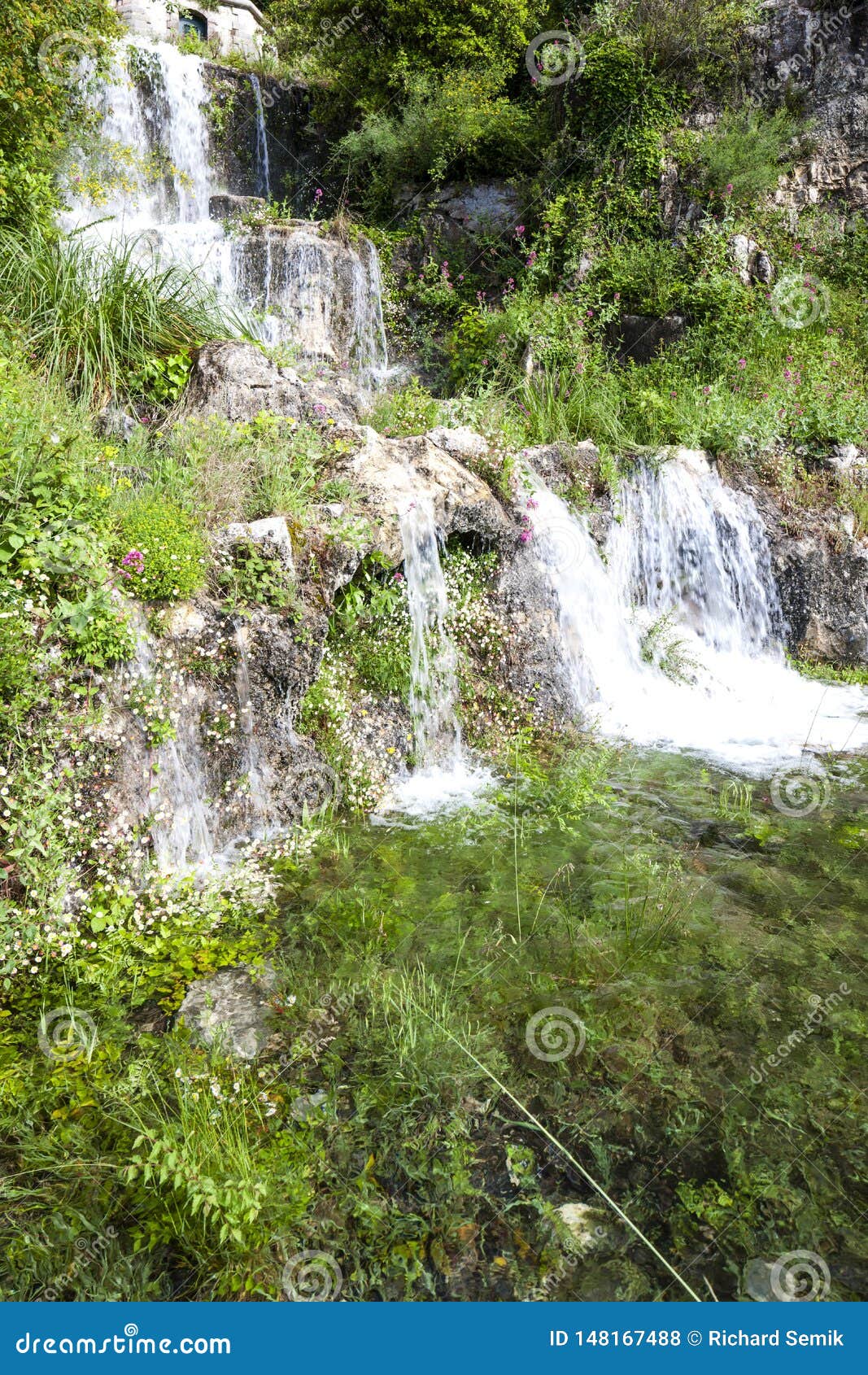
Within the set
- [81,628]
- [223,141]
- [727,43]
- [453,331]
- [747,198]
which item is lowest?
[81,628]

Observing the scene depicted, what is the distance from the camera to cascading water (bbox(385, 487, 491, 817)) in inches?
244

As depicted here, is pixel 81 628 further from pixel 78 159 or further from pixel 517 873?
pixel 78 159

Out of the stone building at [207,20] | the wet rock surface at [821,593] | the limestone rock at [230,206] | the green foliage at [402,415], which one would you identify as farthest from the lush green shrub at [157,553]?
the stone building at [207,20]

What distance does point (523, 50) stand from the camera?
1383cm

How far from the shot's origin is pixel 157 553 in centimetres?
480

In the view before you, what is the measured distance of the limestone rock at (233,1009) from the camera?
3309 millimetres

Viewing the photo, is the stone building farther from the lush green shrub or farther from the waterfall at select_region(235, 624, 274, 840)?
the waterfall at select_region(235, 624, 274, 840)

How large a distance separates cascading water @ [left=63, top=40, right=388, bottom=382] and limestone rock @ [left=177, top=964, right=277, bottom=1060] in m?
7.22

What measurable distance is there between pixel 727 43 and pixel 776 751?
1263cm

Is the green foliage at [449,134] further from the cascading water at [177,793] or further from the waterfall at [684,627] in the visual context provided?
the cascading water at [177,793]

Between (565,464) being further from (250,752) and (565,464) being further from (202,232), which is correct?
(202,232)

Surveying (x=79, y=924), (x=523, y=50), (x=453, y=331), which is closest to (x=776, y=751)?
(x=79, y=924)

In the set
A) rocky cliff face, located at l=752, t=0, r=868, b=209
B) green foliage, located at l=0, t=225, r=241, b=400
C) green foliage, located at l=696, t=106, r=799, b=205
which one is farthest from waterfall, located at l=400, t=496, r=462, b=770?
rocky cliff face, located at l=752, t=0, r=868, b=209

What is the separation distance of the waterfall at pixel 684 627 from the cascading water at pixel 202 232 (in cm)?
439
